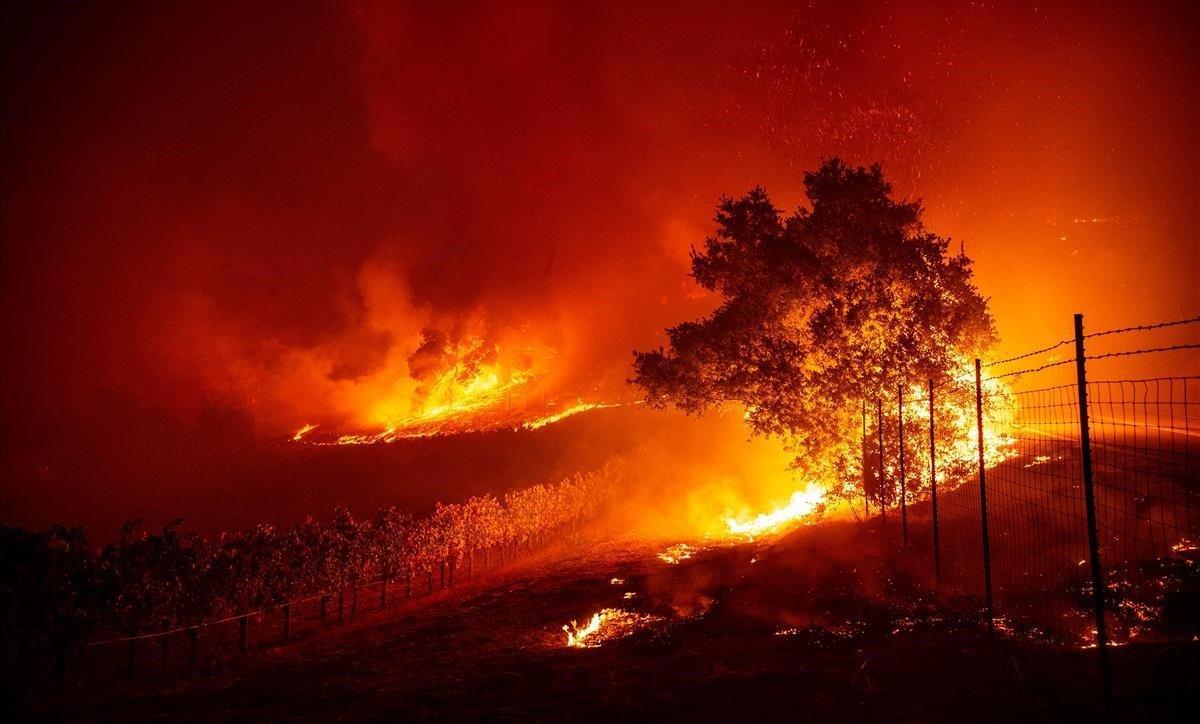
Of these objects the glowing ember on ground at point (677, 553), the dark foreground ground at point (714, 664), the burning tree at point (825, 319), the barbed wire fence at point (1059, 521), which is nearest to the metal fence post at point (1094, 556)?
the barbed wire fence at point (1059, 521)

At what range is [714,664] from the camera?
1320cm

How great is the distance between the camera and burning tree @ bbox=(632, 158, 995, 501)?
2312 centimetres

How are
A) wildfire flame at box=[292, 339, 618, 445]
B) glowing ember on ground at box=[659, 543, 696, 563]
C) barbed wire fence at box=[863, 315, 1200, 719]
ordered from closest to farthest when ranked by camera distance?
barbed wire fence at box=[863, 315, 1200, 719]
glowing ember on ground at box=[659, 543, 696, 563]
wildfire flame at box=[292, 339, 618, 445]

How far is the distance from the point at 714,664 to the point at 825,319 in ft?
47.4

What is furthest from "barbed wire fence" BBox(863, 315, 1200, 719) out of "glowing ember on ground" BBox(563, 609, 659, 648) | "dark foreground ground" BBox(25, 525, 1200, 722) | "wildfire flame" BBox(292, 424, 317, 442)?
"wildfire flame" BBox(292, 424, 317, 442)

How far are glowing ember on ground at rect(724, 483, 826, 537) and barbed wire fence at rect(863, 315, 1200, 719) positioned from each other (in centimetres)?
834

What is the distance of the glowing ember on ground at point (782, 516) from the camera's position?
32.9 meters

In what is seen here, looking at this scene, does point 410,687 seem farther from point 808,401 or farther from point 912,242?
point 912,242

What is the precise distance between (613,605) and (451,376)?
134 meters

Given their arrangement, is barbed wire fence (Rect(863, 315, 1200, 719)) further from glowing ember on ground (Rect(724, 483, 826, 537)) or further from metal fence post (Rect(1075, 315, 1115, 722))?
glowing ember on ground (Rect(724, 483, 826, 537))

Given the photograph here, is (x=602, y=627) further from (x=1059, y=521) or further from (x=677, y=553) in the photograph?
(x=1059, y=521)

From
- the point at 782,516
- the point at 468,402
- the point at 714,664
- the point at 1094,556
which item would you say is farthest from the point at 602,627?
the point at 468,402

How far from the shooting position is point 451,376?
494 ft

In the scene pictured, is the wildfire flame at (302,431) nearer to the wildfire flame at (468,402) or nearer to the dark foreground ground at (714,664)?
the wildfire flame at (468,402)
